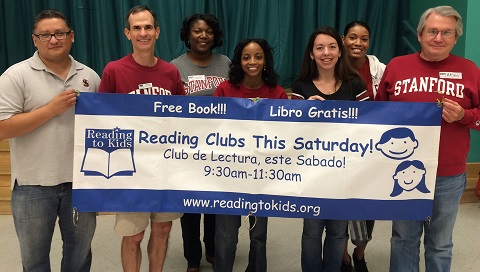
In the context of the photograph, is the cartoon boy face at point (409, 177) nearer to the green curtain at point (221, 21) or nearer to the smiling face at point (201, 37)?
the smiling face at point (201, 37)

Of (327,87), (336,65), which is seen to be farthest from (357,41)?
(327,87)

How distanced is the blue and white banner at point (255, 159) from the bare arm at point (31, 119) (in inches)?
7.5

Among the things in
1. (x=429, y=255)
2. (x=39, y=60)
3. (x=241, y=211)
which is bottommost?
(x=429, y=255)

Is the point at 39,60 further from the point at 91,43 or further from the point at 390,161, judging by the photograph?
the point at 91,43

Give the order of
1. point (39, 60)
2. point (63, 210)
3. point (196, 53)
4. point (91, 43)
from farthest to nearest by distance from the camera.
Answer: point (91, 43)
point (196, 53)
point (63, 210)
point (39, 60)

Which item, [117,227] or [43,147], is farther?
[117,227]

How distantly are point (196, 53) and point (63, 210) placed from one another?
1245 millimetres

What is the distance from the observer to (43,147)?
201 cm

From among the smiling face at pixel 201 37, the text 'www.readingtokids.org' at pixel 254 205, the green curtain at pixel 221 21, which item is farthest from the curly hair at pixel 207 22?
the green curtain at pixel 221 21

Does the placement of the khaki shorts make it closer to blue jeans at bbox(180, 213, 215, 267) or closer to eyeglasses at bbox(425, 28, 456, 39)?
blue jeans at bbox(180, 213, 215, 267)

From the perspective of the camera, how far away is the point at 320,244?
245 cm

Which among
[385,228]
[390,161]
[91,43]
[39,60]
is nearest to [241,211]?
[390,161]

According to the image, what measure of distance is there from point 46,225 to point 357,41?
6.84ft

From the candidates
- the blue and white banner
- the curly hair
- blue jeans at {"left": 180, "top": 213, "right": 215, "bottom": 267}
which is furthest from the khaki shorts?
the curly hair
